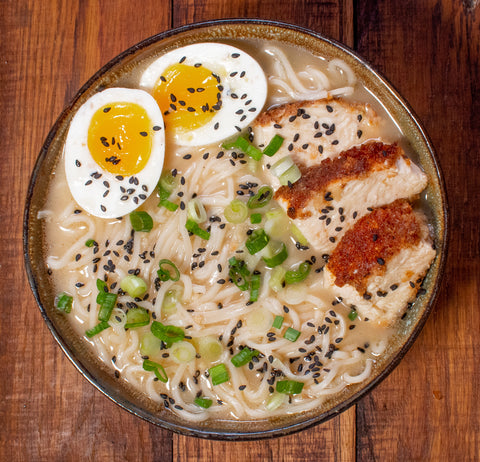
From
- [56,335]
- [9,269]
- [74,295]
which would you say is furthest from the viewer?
[9,269]

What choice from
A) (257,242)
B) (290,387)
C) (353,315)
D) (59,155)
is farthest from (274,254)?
(59,155)

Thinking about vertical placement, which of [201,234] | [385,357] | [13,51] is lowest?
[385,357]

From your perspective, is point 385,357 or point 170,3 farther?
point 170,3

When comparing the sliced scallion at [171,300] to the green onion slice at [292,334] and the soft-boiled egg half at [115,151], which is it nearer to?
the soft-boiled egg half at [115,151]

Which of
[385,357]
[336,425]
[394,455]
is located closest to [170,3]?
[385,357]

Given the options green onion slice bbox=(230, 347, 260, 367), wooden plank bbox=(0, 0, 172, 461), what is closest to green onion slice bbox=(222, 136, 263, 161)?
wooden plank bbox=(0, 0, 172, 461)

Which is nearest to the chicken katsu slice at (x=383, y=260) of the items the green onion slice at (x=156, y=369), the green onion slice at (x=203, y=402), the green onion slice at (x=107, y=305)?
the green onion slice at (x=203, y=402)

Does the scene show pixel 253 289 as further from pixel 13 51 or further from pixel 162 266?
pixel 13 51

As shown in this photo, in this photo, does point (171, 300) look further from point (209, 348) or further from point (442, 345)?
point (442, 345)
